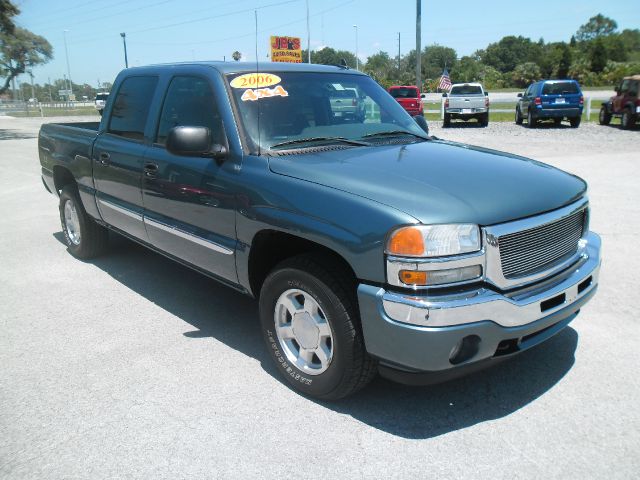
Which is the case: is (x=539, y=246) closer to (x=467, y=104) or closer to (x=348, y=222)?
(x=348, y=222)

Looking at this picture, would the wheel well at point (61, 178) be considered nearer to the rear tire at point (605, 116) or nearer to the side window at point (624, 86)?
the side window at point (624, 86)

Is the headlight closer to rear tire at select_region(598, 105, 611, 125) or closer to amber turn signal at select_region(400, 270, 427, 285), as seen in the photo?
amber turn signal at select_region(400, 270, 427, 285)

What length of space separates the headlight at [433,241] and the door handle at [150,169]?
Result: 2251 mm

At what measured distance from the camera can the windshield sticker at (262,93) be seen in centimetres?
369

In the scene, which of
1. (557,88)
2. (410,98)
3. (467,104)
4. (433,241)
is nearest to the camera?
(433,241)

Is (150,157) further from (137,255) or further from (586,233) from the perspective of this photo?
(586,233)

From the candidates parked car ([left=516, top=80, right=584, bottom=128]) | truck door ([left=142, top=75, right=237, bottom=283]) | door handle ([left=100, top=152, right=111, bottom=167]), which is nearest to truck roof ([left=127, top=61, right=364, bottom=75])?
truck door ([left=142, top=75, right=237, bottom=283])

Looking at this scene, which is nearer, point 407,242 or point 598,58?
point 407,242

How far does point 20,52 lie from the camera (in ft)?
125

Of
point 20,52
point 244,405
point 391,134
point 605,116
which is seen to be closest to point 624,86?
point 605,116

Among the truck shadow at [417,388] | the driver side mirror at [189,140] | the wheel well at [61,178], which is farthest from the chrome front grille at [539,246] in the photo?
the wheel well at [61,178]

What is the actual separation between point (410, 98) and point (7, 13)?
17.0m

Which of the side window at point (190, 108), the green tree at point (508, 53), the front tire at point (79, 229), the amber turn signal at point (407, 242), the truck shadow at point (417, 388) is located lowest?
the truck shadow at point (417, 388)

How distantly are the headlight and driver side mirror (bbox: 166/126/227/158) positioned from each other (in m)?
1.43
